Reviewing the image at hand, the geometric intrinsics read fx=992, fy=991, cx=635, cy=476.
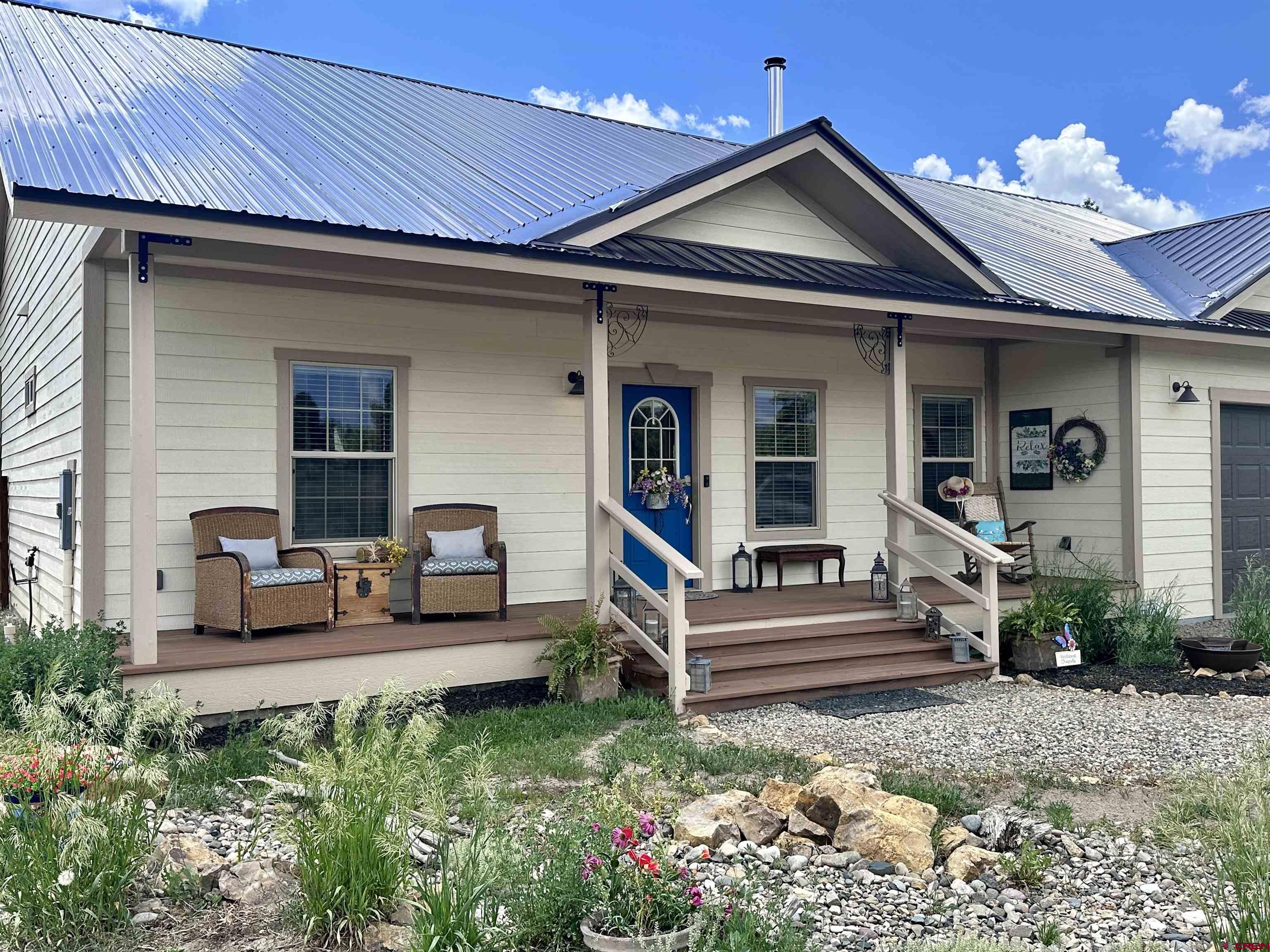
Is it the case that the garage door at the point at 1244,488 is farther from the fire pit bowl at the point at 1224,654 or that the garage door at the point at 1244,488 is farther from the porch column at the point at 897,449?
the porch column at the point at 897,449

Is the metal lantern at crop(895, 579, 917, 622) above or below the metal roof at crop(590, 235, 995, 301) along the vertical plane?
below

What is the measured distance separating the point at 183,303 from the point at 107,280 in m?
0.50

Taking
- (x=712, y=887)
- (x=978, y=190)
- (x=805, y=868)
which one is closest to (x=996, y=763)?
(x=805, y=868)

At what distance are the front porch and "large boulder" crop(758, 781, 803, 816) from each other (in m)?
1.91

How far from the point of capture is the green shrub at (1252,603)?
26.2 ft

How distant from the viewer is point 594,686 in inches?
248

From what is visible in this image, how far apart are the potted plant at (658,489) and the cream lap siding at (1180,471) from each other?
4437mm

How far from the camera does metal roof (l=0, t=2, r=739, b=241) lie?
5.76 meters

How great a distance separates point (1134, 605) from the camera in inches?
336

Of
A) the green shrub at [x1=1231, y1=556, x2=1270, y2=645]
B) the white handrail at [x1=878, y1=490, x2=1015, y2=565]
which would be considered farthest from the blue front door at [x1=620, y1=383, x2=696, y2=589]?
the green shrub at [x1=1231, y1=556, x2=1270, y2=645]

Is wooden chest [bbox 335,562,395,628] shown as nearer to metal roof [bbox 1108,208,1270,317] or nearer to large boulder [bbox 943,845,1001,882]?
large boulder [bbox 943,845,1001,882]

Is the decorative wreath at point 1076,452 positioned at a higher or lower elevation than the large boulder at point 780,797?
higher

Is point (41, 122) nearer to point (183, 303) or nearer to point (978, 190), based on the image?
point (183, 303)

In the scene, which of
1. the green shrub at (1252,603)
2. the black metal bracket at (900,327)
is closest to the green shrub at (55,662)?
the black metal bracket at (900,327)
